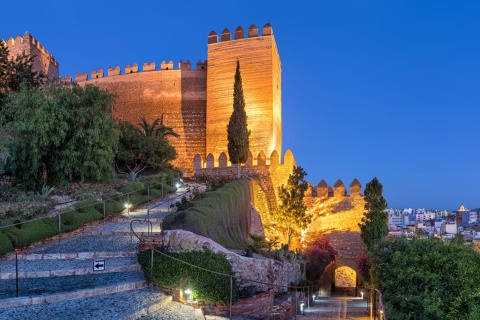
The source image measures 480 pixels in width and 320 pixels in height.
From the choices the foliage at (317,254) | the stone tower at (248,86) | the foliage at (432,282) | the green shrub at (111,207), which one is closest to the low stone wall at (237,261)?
the foliage at (432,282)

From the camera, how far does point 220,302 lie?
7500 mm

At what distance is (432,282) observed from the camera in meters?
8.00

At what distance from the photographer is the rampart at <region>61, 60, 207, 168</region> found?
29.1 meters

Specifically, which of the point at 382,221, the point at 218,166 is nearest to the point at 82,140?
the point at 218,166

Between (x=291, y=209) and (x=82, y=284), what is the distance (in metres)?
13.3

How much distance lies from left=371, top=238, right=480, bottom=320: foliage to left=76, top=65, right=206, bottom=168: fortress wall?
2029 centimetres

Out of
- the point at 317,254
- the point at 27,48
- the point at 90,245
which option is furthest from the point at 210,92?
the point at 90,245

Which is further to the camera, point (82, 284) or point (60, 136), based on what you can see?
point (60, 136)

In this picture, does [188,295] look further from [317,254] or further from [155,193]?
[317,254]

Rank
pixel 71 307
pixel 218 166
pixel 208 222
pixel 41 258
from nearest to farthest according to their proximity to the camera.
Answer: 1. pixel 71 307
2. pixel 41 258
3. pixel 208 222
4. pixel 218 166

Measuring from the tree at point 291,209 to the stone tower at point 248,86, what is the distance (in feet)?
17.4

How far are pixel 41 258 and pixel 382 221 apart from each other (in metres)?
14.3

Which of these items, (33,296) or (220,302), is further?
(220,302)

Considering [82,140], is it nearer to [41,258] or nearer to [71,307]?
[41,258]
